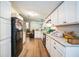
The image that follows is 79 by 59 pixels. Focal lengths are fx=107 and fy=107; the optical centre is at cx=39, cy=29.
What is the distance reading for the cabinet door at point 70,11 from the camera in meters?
2.83

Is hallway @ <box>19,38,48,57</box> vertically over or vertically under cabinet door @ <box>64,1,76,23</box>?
under

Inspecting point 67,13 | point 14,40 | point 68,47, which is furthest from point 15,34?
point 68,47

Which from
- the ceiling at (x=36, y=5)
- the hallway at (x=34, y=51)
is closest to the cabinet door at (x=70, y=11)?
the ceiling at (x=36, y=5)

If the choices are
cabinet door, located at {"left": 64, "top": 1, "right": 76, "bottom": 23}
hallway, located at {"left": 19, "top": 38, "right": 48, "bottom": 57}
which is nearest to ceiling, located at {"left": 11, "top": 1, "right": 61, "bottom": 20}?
cabinet door, located at {"left": 64, "top": 1, "right": 76, "bottom": 23}

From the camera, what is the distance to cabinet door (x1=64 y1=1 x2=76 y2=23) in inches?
112

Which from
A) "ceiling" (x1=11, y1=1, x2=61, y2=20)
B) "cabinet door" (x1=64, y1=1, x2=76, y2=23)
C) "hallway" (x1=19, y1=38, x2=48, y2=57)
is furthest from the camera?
"hallway" (x1=19, y1=38, x2=48, y2=57)

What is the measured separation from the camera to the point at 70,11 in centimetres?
305

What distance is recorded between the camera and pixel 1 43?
2.54m

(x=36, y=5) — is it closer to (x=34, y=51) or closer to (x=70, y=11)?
(x=70, y=11)

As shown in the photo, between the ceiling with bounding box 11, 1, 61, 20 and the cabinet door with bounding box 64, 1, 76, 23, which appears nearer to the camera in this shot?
the cabinet door with bounding box 64, 1, 76, 23

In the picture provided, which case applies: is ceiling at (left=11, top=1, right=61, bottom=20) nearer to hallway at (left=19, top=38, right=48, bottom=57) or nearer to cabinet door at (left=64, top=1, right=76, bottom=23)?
cabinet door at (left=64, top=1, right=76, bottom=23)

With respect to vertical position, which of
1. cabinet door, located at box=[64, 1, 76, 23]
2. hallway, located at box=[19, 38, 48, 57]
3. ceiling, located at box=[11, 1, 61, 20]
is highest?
ceiling, located at box=[11, 1, 61, 20]

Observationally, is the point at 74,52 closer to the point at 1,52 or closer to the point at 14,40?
the point at 1,52

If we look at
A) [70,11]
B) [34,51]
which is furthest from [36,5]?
[34,51]
